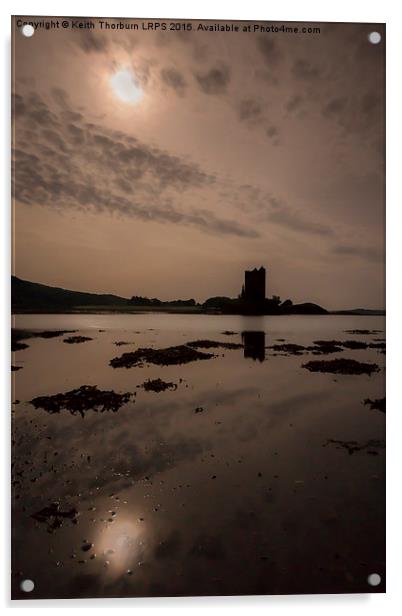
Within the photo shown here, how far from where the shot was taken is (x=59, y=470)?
2.94 m

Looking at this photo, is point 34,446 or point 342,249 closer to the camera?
point 34,446

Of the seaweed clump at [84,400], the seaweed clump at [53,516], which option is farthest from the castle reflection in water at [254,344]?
the seaweed clump at [53,516]

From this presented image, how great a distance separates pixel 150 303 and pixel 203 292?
0.43 metres

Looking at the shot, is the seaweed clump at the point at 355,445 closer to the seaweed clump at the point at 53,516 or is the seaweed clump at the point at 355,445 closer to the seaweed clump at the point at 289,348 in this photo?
the seaweed clump at the point at 289,348

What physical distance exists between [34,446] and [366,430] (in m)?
2.55

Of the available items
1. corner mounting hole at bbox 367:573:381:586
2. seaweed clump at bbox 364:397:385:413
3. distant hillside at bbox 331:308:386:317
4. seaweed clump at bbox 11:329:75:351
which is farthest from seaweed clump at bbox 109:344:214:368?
corner mounting hole at bbox 367:573:381:586

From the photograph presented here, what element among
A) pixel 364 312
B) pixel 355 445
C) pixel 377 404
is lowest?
pixel 355 445

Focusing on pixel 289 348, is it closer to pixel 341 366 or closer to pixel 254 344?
pixel 254 344

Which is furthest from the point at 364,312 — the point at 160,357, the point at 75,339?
the point at 75,339

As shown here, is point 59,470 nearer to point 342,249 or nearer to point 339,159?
point 342,249

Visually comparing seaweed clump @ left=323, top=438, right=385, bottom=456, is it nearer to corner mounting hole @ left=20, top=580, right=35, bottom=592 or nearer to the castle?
the castle
